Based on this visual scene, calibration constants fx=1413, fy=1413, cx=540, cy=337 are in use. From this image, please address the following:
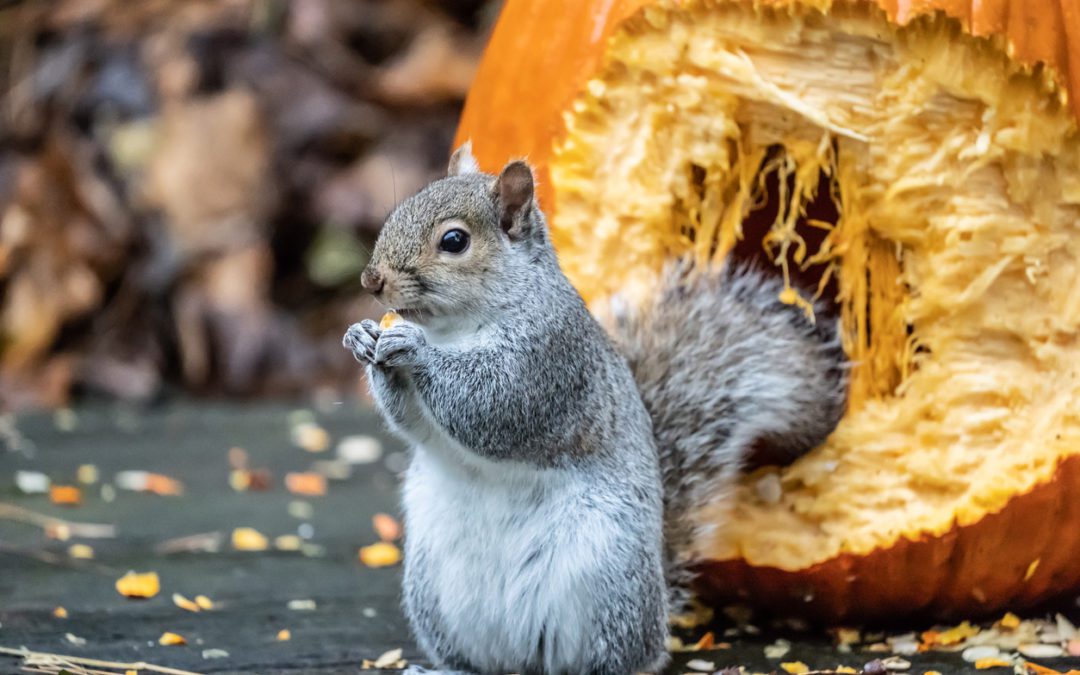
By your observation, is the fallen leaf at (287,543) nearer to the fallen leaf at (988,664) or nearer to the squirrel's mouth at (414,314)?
the squirrel's mouth at (414,314)

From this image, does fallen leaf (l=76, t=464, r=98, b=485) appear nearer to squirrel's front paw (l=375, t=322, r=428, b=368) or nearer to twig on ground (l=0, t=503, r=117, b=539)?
twig on ground (l=0, t=503, r=117, b=539)

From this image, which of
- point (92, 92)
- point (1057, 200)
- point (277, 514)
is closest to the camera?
point (1057, 200)

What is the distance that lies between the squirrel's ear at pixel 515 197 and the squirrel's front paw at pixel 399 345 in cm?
16

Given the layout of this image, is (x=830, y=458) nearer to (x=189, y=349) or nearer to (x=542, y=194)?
(x=542, y=194)

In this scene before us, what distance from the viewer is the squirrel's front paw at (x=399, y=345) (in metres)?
1.48

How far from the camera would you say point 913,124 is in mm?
1679

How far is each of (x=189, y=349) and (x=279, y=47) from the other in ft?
3.47

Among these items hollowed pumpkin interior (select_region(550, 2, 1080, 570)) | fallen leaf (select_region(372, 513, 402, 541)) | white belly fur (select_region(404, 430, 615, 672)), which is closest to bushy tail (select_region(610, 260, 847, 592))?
hollowed pumpkin interior (select_region(550, 2, 1080, 570))

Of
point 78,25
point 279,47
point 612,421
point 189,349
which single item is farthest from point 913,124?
point 78,25

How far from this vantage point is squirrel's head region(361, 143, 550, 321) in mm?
1487

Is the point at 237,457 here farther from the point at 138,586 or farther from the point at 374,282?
the point at 374,282

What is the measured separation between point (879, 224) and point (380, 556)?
910mm

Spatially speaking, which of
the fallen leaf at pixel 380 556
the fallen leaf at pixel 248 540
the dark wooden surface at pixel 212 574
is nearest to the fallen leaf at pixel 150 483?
the dark wooden surface at pixel 212 574

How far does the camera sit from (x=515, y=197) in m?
1.55
